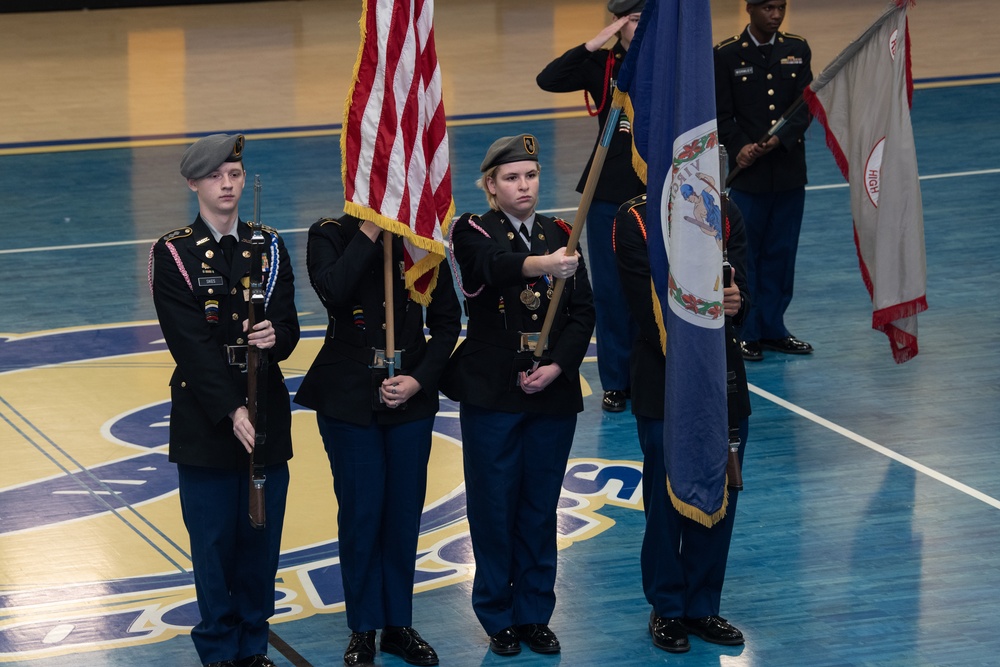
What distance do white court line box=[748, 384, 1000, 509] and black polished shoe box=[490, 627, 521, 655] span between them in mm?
2650

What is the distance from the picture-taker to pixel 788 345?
9.72 meters

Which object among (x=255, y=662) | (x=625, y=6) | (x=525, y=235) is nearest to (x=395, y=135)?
(x=525, y=235)

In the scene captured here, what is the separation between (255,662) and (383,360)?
3.88ft

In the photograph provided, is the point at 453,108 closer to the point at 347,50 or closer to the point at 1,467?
the point at 347,50

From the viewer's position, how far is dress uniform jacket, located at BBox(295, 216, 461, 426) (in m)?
5.67

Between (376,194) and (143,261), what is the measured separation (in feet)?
21.6

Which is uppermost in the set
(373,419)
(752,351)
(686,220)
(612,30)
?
(612,30)

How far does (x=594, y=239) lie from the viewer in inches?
341

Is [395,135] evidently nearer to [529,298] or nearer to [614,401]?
[529,298]

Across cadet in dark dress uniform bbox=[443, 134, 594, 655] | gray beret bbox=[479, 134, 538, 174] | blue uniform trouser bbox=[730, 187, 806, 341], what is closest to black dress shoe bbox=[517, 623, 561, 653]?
cadet in dark dress uniform bbox=[443, 134, 594, 655]

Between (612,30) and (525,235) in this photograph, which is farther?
(612,30)

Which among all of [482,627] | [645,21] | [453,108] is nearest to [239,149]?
[645,21]

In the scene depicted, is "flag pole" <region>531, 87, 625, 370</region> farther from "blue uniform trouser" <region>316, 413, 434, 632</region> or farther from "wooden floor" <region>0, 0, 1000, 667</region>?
"wooden floor" <region>0, 0, 1000, 667</region>

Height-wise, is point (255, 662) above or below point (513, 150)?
below
